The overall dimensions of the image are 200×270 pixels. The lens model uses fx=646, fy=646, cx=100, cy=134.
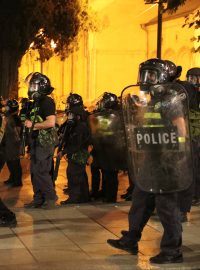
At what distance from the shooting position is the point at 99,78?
23594mm

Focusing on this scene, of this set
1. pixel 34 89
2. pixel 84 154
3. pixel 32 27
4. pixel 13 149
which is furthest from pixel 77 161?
pixel 32 27

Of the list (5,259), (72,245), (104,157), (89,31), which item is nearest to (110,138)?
(104,157)

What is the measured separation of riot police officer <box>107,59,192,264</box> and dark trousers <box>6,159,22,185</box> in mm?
5419

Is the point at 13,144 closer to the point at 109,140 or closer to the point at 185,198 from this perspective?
the point at 109,140

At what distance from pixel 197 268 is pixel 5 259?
1.81 metres

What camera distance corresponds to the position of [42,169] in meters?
8.62

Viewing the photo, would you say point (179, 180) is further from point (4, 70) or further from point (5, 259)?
point (4, 70)

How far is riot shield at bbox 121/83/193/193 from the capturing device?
6051mm

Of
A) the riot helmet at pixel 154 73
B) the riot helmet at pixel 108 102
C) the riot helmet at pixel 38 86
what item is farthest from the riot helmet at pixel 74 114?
the riot helmet at pixel 154 73

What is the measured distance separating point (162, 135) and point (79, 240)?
1.63 m

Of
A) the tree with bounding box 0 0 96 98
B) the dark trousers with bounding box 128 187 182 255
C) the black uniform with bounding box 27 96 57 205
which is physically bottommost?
the dark trousers with bounding box 128 187 182 255

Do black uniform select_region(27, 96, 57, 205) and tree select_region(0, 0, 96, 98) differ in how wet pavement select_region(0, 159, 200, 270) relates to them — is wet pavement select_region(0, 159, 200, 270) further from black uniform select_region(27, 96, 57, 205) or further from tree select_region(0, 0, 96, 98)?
tree select_region(0, 0, 96, 98)

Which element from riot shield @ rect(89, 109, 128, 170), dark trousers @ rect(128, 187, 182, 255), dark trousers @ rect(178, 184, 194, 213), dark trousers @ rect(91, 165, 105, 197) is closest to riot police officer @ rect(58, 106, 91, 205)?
riot shield @ rect(89, 109, 128, 170)

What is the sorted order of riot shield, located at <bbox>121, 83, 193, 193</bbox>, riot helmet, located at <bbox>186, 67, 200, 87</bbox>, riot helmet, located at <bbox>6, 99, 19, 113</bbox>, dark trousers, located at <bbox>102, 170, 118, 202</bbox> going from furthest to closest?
riot helmet, located at <bbox>6, 99, 19, 113</bbox>, dark trousers, located at <bbox>102, 170, 118, 202</bbox>, riot helmet, located at <bbox>186, 67, 200, 87</bbox>, riot shield, located at <bbox>121, 83, 193, 193</bbox>
